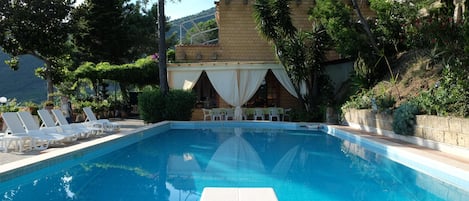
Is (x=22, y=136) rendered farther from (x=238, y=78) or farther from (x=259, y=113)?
(x=259, y=113)

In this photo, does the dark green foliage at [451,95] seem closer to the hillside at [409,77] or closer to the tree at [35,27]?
the hillside at [409,77]

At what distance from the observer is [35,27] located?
17.5 metres

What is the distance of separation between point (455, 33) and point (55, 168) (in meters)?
8.81

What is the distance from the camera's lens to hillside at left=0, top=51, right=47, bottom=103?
167 ft

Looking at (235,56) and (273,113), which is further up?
(235,56)

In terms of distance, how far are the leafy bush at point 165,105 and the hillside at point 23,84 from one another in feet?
131

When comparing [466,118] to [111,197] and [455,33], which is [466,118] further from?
[111,197]

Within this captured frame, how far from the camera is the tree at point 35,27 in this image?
56.3 ft

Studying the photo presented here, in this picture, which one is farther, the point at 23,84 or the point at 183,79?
the point at 23,84

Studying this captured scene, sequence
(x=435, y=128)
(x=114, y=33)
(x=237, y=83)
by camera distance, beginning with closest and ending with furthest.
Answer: (x=435, y=128) < (x=237, y=83) < (x=114, y=33)

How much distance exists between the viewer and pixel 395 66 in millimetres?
12875

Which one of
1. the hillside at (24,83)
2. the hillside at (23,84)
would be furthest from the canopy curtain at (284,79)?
the hillside at (23,84)

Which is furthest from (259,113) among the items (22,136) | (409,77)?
(22,136)

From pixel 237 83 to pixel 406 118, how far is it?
824cm
